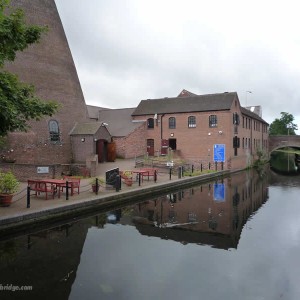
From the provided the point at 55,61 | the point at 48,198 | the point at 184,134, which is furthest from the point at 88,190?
the point at 184,134

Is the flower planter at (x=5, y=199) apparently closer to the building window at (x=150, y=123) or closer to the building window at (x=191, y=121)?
the building window at (x=191, y=121)

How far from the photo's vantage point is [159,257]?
8055 millimetres

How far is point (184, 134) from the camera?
33.9m

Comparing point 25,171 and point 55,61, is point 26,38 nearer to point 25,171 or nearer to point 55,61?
point 25,171

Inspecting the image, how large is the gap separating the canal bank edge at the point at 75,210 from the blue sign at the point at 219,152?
1315 cm

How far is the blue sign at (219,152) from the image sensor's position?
31.7 metres

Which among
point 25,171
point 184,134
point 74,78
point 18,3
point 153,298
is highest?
point 18,3

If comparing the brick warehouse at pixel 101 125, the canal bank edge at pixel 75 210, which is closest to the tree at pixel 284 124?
the brick warehouse at pixel 101 125

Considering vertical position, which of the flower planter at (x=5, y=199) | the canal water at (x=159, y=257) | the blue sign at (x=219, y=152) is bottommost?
the canal water at (x=159, y=257)

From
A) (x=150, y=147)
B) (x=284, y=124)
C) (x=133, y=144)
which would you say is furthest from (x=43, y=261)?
(x=284, y=124)

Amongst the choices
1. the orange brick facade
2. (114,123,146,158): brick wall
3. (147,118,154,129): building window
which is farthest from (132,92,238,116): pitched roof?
(114,123,146,158): brick wall

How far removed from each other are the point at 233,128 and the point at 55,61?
18871 millimetres

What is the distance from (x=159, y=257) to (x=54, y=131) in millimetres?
16698

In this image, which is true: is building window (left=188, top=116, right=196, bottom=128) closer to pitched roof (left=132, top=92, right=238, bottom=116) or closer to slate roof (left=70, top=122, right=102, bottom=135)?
pitched roof (left=132, top=92, right=238, bottom=116)
